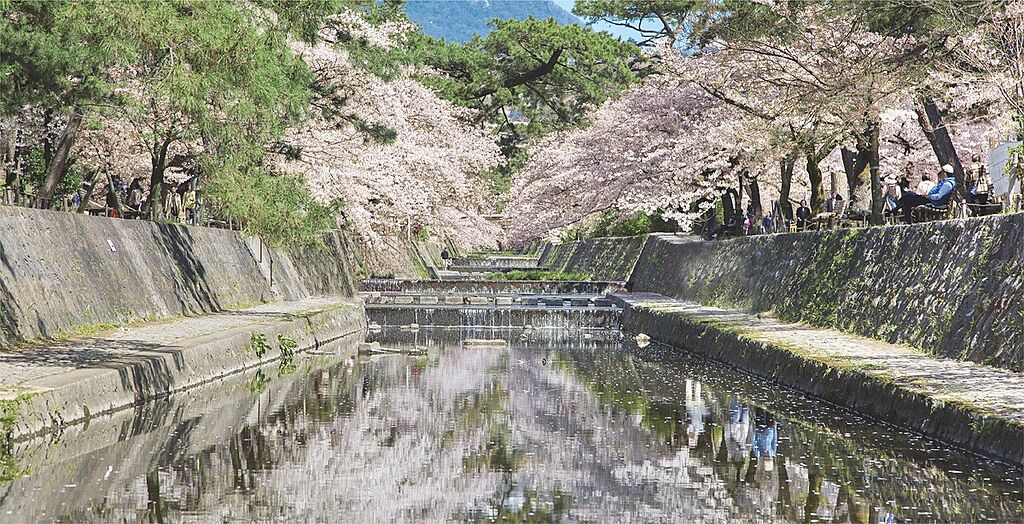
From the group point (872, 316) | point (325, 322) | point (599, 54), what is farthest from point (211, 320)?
point (599, 54)

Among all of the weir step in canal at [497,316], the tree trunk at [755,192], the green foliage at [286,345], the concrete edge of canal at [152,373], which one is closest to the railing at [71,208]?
the concrete edge of canal at [152,373]

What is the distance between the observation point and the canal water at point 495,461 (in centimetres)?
990

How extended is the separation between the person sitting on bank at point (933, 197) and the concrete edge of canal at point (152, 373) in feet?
36.7

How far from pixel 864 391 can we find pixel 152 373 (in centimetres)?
843

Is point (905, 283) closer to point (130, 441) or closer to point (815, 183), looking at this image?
point (130, 441)

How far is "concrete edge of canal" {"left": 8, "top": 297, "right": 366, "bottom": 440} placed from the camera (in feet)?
42.8

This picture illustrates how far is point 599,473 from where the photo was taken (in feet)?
38.4

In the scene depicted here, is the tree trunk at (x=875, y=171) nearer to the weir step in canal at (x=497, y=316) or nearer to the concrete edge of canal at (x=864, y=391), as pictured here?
the concrete edge of canal at (x=864, y=391)

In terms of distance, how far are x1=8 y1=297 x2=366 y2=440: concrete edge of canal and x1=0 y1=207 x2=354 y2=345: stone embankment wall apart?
5.52ft

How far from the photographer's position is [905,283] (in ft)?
65.4

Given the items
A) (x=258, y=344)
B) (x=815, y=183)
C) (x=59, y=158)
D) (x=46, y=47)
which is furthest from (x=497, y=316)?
(x=46, y=47)

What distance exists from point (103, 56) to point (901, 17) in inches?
446

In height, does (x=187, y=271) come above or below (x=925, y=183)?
below

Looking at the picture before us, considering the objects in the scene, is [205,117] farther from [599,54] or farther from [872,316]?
[599,54]
